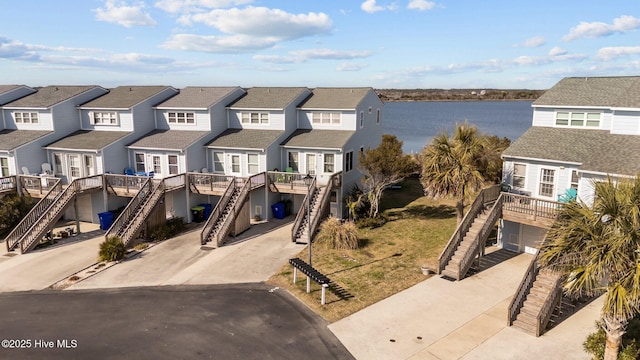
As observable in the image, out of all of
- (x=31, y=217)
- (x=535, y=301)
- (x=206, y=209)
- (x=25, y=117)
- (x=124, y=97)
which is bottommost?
(x=535, y=301)

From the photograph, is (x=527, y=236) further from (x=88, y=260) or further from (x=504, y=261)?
(x=88, y=260)

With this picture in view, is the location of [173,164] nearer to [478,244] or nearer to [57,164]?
[57,164]

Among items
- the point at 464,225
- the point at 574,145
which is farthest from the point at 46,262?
the point at 574,145

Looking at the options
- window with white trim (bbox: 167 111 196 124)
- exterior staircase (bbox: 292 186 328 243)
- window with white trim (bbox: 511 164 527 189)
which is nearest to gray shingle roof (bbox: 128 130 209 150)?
window with white trim (bbox: 167 111 196 124)

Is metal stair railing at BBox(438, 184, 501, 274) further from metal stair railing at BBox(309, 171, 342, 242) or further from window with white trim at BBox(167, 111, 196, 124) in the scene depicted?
window with white trim at BBox(167, 111, 196, 124)

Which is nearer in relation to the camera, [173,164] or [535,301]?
[535,301]

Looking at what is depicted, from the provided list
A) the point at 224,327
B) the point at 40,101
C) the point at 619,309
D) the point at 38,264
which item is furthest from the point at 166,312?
the point at 40,101

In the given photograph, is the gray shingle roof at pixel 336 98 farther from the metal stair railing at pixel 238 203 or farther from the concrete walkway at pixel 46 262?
the concrete walkway at pixel 46 262
